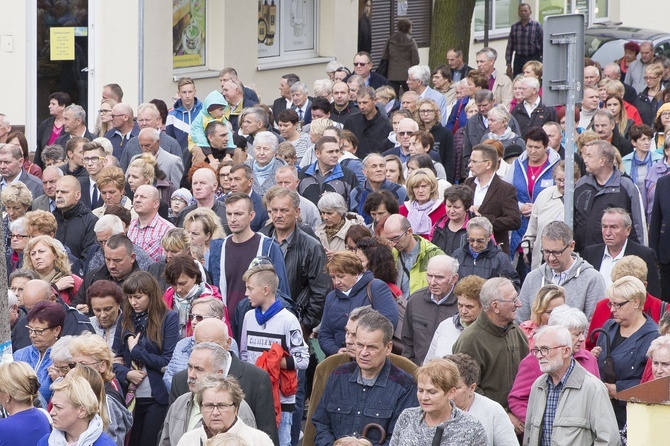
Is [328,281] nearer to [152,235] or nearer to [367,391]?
[152,235]

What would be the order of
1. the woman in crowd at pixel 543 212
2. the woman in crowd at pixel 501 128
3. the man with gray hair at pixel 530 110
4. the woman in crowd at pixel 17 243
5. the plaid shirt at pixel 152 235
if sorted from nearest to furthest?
the plaid shirt at pixel 152 235, the woman in crowd at pixel 17 243, the woman in crowd at pixel 543 212, the woman in crowd at pixel 501 128, the man with gray hair at pixel 530 110

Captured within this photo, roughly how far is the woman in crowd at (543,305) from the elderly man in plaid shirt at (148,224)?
343 cm

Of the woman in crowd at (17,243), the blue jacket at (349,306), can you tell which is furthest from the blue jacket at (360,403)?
the woman in crowd at (17,243)

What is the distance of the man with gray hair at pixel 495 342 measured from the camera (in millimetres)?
9047

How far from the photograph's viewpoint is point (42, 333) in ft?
30.8

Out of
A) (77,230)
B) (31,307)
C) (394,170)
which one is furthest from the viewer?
(394,170)

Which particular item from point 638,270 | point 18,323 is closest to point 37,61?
point 18,323

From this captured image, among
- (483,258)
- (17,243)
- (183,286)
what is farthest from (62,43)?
(183,286)

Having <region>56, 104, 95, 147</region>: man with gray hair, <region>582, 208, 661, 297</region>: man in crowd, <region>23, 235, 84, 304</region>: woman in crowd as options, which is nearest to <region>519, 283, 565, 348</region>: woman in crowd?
<region>582, 208, 661, 297</region>: man in crowd

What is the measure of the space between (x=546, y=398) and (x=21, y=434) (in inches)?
122

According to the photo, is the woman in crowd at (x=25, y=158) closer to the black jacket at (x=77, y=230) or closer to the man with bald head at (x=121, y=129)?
the man with bald head at (x=121, y=129)

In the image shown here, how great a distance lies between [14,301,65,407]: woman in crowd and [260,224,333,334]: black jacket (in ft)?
7.73

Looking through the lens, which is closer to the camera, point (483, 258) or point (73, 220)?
point (483, 258)

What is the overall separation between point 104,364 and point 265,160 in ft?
18.3
